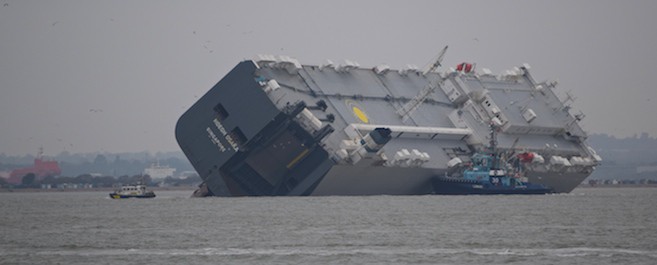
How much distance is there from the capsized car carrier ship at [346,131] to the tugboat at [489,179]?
0.99 metres

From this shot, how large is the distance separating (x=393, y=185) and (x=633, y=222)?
3191 cm

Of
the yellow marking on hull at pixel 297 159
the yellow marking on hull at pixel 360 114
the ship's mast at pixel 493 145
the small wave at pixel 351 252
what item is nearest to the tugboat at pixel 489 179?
the ship's mast at pixel 493 145

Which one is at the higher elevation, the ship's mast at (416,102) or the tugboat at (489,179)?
the ship's mast at (416,102)

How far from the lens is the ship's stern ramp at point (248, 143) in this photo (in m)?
89.8

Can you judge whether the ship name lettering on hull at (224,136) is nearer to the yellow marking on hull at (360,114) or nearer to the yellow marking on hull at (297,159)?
the yellow marking on hull at (297,159)

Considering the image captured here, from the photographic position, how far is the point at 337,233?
59188 mm

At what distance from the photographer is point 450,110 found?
108 meters

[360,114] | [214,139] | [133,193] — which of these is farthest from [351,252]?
[133,193]

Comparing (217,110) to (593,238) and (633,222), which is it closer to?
(633,222)

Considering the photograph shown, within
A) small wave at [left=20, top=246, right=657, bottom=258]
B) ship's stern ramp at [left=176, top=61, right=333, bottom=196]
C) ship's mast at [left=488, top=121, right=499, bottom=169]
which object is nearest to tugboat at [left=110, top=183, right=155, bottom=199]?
ship's stern ramp at [left=176, top=61, right=333, bottom=196]

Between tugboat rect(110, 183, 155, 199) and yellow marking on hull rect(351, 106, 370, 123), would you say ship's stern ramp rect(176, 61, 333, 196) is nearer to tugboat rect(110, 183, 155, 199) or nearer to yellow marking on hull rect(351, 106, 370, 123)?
yellow marking on hull rect(351, 106, 370, 123)

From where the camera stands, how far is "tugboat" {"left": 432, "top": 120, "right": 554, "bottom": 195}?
97625 mm

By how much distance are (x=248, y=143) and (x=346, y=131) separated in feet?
22.7

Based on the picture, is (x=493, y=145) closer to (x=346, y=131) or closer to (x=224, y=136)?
(x=346, y=131)
